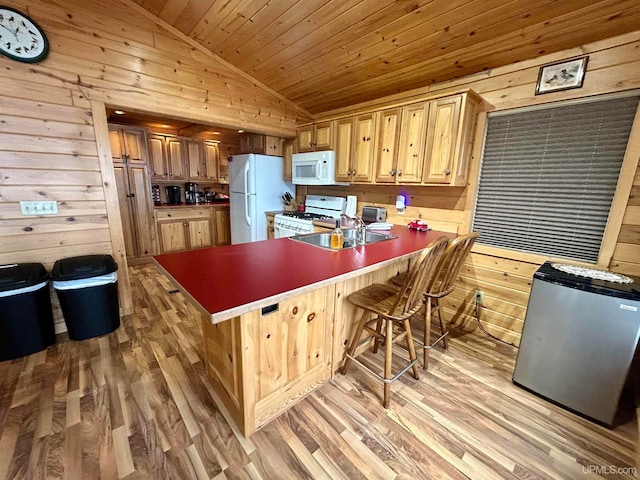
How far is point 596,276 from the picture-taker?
5.50 ft

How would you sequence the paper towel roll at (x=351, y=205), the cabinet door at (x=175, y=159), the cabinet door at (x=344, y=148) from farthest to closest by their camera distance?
Result: the cabinet door at (x=175, y=159)
the paper towel roll at (x=351, y=205)
the cabinet door at (x=344, y=148)

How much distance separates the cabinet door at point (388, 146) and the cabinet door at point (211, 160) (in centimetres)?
361

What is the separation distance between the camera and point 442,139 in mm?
2289

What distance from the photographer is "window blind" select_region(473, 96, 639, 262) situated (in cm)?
185

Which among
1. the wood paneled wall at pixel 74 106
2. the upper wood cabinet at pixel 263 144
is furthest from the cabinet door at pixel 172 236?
the wood paneled wall at pixel 74 106

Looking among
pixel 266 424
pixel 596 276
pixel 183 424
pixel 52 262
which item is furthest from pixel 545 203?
pixel 52 262

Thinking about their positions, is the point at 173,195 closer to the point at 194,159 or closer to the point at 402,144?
the point at 194,159

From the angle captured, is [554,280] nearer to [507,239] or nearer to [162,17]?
[507,239]

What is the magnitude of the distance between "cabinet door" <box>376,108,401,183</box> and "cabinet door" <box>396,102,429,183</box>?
0.06 m

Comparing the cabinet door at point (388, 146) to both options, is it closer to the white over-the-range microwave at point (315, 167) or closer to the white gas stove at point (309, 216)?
the white over-the-range microwave at point (315, 167)

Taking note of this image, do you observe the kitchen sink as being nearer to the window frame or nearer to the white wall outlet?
the window frame

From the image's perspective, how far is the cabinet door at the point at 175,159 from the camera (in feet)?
15.1

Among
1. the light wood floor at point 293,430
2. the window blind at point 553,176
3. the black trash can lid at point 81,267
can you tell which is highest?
the window blind at point 553,176

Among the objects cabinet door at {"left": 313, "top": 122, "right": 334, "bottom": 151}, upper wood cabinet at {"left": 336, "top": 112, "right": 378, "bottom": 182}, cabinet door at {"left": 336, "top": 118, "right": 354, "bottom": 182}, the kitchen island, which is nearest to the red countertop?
the kitchen island
